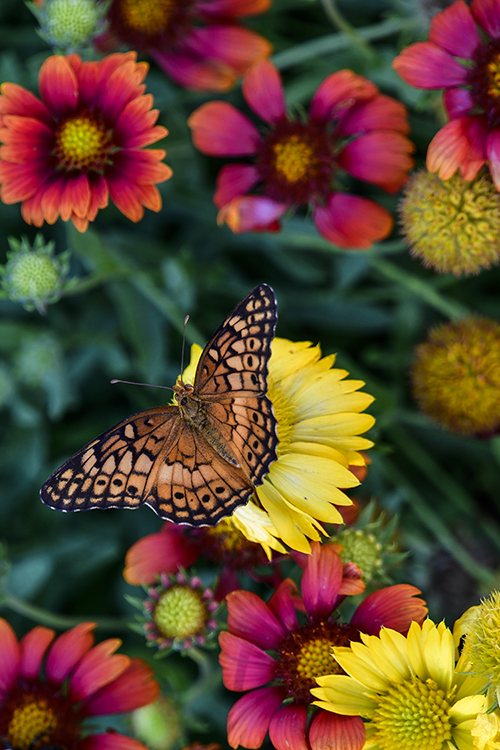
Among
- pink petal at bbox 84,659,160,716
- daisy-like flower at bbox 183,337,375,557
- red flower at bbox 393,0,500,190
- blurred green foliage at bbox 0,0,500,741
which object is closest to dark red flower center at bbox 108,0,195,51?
blurred green foliage at bbox 0,0,500,741

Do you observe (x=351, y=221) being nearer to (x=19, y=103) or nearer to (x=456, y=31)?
(x=456, y=31)

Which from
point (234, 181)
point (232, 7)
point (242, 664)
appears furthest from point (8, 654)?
point (232, 7)

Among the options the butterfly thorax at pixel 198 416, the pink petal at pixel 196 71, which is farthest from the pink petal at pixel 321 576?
the pink petal at pixel 196 71

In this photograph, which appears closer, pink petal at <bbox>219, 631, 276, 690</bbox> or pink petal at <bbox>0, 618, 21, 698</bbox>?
pink petal at <bbox>219, 631, 276, 690</bbox>

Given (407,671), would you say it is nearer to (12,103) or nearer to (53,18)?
(12,103)

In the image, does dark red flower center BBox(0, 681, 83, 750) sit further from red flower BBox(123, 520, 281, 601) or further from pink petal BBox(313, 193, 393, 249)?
pink petal BBox(313, 193, 393, 249)

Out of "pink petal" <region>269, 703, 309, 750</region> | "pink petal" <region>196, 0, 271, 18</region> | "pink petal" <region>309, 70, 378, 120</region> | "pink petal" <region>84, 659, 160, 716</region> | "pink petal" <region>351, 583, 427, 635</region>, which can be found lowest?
"pink petal" <region>84, 659, 160, 716</region>
